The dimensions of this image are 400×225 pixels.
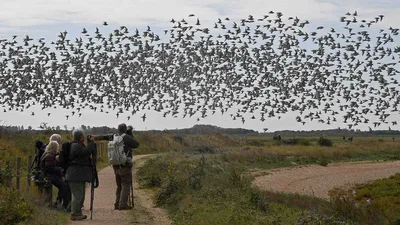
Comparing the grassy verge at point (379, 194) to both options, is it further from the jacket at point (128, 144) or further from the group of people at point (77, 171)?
the jacket at point (128, 144)

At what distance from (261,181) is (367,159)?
3341cm

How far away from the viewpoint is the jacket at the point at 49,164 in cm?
1750

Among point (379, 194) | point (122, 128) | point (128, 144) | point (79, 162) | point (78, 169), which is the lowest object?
point (379, 194)

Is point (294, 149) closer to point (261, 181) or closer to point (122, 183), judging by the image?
point (261, 181)

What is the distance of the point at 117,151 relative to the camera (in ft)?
57.0

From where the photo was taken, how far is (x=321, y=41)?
126 feet

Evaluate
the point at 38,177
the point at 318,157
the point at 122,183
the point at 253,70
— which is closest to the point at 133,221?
the point at 122,183

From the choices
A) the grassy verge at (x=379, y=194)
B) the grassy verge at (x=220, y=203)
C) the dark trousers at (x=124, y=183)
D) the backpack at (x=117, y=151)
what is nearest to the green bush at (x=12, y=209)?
the backpack at (x=117, y=151)

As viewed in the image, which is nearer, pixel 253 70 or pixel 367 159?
pixel 253 70

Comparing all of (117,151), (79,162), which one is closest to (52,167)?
(117,151)

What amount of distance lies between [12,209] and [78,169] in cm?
188

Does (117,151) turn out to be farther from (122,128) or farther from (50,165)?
(50,165)

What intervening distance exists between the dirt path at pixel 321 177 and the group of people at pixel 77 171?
891 inches

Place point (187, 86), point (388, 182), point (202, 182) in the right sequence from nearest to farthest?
1. point (202, 182)
2. point (187, 86)
3. point (388, 182)
